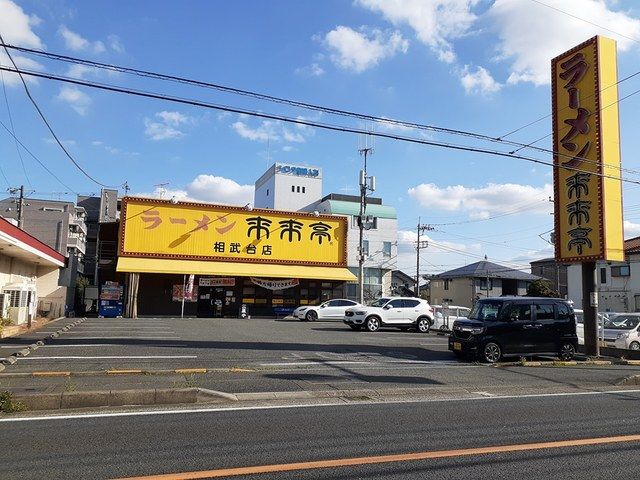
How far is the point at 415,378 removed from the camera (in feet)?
36.8

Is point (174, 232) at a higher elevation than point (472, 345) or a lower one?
higher

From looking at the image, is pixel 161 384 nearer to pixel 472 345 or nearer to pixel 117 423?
pixel 117 423

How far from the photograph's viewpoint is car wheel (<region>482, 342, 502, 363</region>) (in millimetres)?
14192

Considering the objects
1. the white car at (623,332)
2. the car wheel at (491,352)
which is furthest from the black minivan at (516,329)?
the white car at (623,332)

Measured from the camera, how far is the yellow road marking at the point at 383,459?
191 inches

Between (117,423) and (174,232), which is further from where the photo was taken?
(174,232)

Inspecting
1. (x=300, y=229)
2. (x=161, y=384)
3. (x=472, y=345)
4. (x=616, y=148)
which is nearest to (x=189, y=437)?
(x=161, y=384)

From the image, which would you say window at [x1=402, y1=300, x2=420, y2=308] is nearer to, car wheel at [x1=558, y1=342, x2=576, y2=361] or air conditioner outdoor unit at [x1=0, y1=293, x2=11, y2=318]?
car wheel at [x1=558, y1=342, x2=576, y2=361]

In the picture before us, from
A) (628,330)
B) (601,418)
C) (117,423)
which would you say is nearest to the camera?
(117,423)

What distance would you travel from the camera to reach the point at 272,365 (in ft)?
41.2

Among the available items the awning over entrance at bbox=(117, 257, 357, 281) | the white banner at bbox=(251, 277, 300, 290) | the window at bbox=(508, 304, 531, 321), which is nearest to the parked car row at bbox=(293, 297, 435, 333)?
the window at bbox=(508, 304, 531, 321)

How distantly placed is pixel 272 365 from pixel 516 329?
23.5 feet

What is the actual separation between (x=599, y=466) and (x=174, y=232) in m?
30.8

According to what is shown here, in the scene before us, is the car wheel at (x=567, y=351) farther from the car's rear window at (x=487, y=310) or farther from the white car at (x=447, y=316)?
the white car at (x=447, y=316)
